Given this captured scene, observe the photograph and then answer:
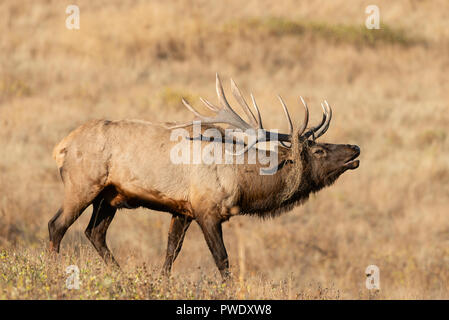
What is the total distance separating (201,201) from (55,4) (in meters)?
18.9

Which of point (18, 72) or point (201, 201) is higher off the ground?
point (18, 72)

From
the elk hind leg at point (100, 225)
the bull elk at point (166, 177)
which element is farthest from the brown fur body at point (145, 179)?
the elk hind leg at point (100, 225)

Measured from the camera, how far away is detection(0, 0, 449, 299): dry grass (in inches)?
437

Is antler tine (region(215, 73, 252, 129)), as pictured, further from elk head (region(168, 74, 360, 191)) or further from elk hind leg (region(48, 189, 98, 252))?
elk hind leg (region(48, 189, 98, 252))

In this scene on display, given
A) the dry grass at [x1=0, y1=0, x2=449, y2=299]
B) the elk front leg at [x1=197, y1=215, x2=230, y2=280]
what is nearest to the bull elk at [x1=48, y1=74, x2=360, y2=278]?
the elk front leg at [x1=197, y1=215, x2=230, y2=280]

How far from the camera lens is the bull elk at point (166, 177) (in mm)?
7840

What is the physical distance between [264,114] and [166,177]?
11.2 meters

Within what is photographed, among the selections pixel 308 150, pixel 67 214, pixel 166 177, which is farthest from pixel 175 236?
pixel 308 150

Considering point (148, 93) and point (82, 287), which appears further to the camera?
point (148, 93)

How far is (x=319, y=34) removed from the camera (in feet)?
82.4

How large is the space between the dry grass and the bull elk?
42 cm

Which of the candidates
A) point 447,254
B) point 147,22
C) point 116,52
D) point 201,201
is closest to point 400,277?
point 447,254
